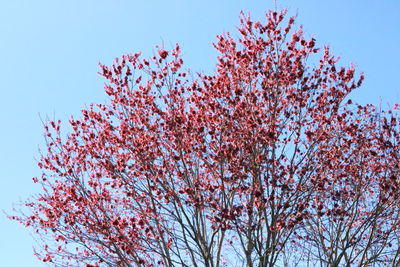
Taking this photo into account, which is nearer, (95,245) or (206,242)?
(206,242)

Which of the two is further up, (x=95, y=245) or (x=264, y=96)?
(x=264, y=96)

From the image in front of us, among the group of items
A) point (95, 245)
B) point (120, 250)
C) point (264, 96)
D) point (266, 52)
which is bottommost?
point (120, 250)

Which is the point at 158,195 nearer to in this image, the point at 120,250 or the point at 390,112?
the point at 120,250

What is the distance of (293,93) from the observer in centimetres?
868

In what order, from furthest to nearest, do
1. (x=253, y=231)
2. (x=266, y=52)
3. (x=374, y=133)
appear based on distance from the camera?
(x=374, y=133)
(x=266, y=52)
(x=253, y=231)

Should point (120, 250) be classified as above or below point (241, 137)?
below

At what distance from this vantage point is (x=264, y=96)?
8602 millimetres

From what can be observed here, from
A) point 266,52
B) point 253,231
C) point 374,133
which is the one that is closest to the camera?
point 253,231

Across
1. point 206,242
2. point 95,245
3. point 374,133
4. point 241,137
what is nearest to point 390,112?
point 374,133

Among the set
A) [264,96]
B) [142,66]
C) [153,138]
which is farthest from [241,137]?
[142,66]

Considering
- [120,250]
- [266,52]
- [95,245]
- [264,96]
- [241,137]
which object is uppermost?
[266,52]

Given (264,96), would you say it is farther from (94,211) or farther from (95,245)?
(95,245)

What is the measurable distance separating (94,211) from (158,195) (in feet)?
3.88

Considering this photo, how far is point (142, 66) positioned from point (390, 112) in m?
5.05
